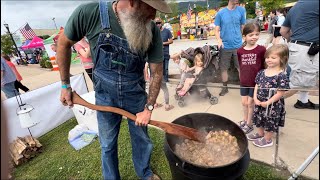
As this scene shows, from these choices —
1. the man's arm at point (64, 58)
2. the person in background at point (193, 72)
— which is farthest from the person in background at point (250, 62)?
the man's arm at point (64, 58)

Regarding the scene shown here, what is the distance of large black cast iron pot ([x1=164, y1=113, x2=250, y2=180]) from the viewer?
1.78m

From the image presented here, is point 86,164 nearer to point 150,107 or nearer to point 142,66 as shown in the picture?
point 150,107

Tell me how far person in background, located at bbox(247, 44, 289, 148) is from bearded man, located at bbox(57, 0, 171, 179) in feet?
4.02

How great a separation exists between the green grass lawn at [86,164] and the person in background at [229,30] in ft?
6.46

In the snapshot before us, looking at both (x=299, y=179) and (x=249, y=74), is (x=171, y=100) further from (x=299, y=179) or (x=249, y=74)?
(x=299, y=179)

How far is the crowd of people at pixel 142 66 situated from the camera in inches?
75.4

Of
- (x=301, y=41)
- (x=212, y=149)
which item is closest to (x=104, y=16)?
(x=212, y=149)

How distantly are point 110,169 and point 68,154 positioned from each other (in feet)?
4.69

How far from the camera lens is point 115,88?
83.2 inches

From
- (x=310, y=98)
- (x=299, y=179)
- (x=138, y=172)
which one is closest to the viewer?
(x=310, y=98)

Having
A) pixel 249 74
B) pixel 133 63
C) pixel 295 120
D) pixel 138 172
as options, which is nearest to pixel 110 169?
pixel 138 172

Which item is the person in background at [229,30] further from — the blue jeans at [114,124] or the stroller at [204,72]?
the blue jeans at [114,124]

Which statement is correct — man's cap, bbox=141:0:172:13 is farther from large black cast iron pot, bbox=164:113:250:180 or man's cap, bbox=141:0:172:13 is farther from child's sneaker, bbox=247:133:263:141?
child's sneaker, bbox=247:133:263:141

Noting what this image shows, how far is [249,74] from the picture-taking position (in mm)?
3111
